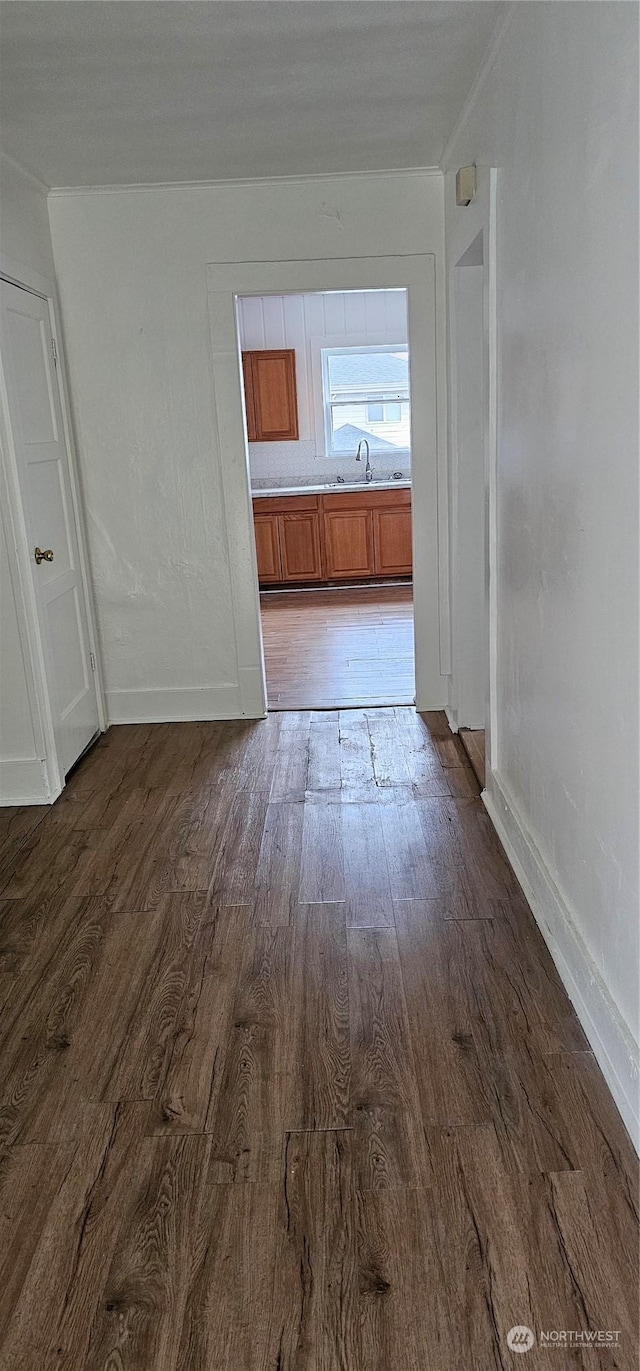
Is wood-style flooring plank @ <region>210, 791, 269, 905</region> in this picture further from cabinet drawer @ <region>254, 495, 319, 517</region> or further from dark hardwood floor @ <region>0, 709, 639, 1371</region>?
cabinet drawer @ <region>254, 495, 319, 517</region>

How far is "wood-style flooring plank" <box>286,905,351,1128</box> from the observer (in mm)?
1943

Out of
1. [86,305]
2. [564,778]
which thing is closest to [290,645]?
[86,305]

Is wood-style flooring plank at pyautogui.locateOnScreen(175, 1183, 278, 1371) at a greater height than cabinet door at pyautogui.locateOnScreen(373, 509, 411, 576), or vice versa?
cabinet door at pyautogui.locateOnScreen(373, 509, 411, 576)

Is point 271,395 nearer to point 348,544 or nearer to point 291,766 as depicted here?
point 348,544

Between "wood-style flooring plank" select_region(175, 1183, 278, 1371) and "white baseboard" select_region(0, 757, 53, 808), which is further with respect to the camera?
"white baseboard" select_region(0, 757, 53, 808)

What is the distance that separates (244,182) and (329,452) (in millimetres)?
4411

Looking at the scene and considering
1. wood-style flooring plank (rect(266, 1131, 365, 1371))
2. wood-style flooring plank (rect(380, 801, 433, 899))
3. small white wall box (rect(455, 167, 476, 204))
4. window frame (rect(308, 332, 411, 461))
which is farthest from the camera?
window frame (rect(308, 332, 411, 461))

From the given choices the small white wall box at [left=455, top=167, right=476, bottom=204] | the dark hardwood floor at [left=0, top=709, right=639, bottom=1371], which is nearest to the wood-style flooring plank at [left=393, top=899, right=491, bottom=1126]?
the dark hardwood floor at [left=0, top=709, right=639, bottom=1371]

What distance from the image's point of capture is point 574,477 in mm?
2039

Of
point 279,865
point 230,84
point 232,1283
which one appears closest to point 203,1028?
point 232,1283

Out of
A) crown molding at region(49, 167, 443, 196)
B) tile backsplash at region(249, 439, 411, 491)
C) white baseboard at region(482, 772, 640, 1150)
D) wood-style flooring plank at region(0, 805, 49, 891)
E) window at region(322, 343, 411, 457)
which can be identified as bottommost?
wood-style flooring plank at region(0, 805, 49, 891)

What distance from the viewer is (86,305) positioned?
416 cm

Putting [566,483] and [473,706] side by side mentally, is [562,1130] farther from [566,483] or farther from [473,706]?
[473,706]

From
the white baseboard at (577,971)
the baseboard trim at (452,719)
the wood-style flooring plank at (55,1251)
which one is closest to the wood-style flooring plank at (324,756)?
the baseboard trim at (452,719)
